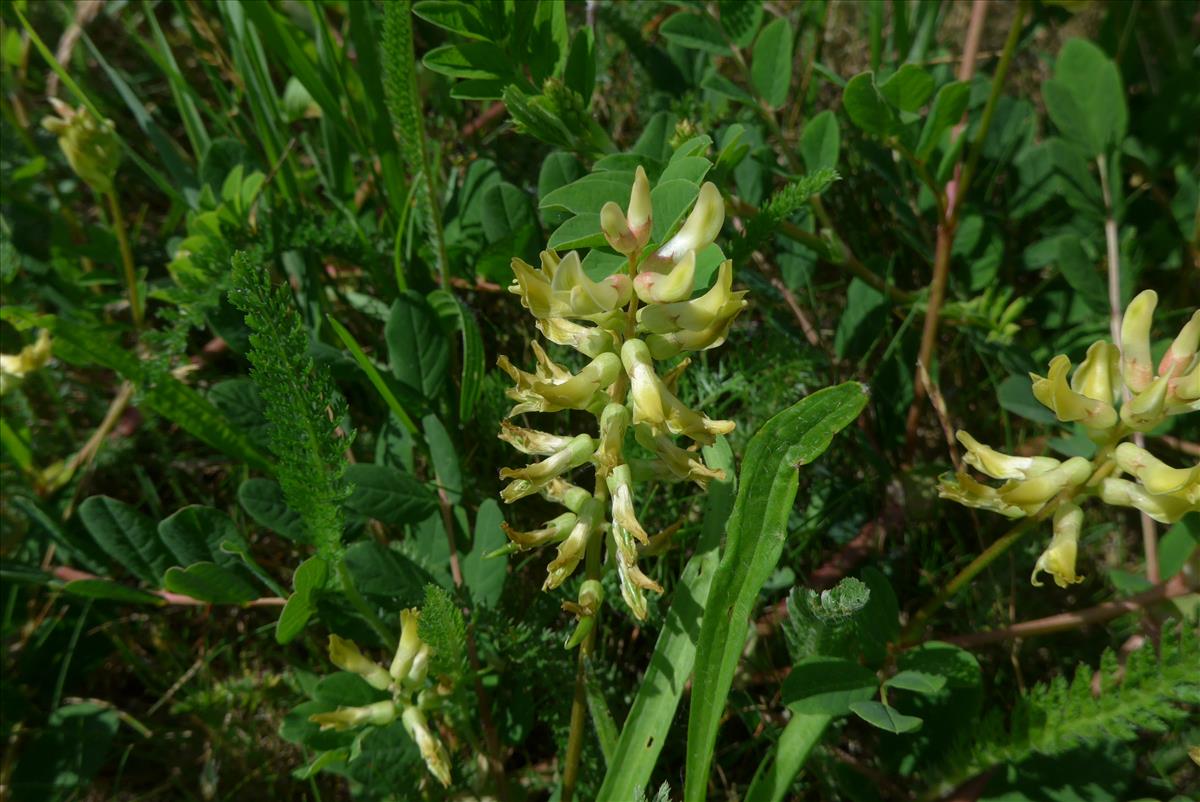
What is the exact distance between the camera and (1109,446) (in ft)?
4.48

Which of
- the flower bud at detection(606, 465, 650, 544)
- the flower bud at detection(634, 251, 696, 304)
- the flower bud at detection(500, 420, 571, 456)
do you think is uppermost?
the flower bud at detection(634, 251, 696, 304)

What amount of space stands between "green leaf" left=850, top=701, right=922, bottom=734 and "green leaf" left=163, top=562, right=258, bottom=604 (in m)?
1.07

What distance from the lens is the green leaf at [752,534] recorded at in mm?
1390

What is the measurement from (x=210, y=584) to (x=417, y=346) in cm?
57

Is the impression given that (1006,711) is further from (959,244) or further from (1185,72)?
(1185,72)

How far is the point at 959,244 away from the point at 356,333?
1.41 meters

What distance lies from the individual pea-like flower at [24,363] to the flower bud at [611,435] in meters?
1.43

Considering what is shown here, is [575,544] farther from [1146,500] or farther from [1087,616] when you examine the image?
[1087,616]

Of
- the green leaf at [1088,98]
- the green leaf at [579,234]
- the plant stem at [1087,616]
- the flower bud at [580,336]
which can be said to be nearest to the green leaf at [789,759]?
the plant stem at [1087,616]

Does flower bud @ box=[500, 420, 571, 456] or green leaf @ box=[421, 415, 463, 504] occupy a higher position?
flower bud @ box=[500, 420, 571, 456]

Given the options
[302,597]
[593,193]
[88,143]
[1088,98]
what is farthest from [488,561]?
[1088,98]

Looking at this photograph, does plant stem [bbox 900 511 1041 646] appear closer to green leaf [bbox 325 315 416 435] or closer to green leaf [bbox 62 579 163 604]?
green leaf [bbox 325 315 416 435]

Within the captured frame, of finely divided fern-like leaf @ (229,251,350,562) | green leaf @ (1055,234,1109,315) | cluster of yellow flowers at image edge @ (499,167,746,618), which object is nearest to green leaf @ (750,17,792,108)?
green leaf @ (1055,234,1109,315)

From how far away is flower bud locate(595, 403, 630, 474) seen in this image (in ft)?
4.13
